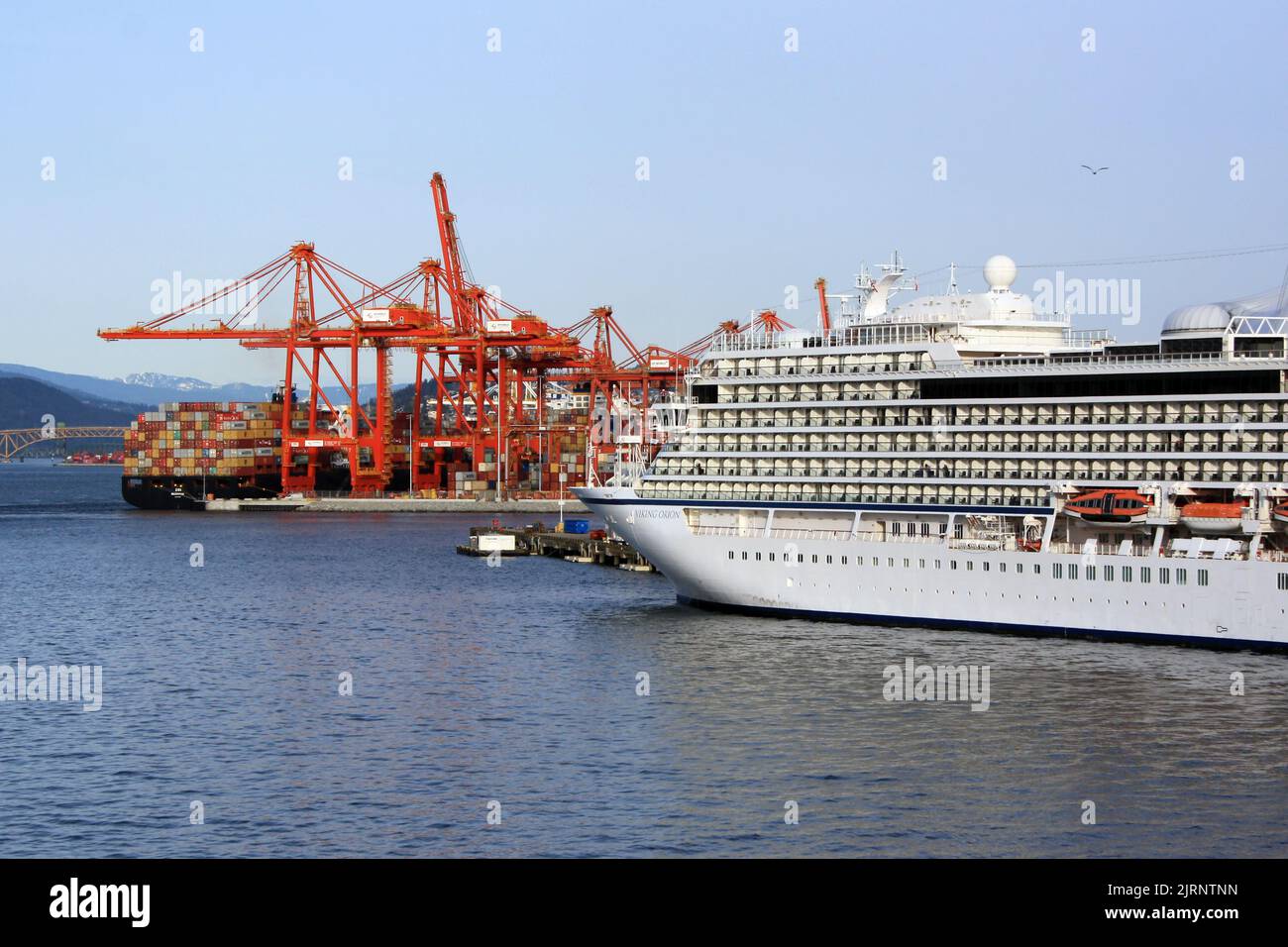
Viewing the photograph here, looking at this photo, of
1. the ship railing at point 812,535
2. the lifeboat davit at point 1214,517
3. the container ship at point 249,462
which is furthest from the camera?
the container ship at point 249,462

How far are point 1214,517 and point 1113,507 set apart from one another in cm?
283

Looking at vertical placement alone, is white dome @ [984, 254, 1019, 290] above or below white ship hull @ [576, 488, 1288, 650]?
above

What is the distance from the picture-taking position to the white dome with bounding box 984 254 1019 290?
51.7 metres

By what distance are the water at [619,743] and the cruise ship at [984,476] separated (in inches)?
58.3

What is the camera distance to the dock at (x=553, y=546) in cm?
8369

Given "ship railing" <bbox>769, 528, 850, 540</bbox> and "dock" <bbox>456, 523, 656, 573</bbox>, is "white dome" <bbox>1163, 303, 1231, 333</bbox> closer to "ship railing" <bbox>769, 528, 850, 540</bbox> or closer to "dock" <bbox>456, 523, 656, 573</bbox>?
"ship railing" <bbox>769, 528, 850, 540</bbox>

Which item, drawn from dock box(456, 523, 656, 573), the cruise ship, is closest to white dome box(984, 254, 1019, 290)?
the cruise ship

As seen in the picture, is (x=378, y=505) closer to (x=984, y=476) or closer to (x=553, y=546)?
(x=553, y=546)

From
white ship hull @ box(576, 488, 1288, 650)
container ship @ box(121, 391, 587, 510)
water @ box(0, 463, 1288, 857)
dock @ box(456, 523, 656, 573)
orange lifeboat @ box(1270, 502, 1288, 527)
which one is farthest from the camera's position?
container ship @ box(121, 391, 587, 510)

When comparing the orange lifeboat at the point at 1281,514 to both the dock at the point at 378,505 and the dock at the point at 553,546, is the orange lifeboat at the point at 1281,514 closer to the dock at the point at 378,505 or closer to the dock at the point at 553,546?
the dock at the point at 553,546

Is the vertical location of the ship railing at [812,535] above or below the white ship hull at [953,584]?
above

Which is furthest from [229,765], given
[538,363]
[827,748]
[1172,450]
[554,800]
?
[538,363]

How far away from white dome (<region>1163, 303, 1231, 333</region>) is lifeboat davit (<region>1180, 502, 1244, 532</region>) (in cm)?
556

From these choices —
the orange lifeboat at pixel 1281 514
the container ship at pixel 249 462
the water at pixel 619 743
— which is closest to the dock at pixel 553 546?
the water at pixel 619 743
